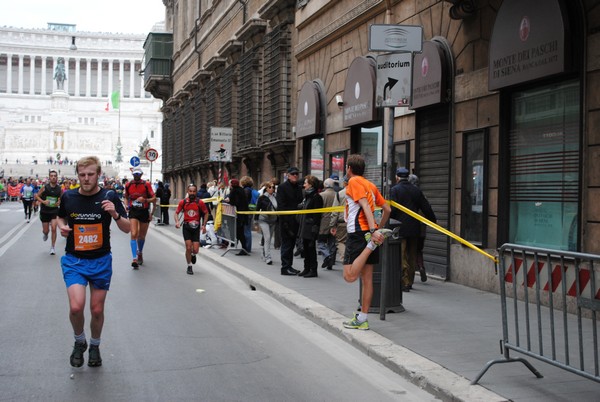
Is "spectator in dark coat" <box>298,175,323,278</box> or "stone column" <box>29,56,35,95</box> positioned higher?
"stone column" <box>29,56,35,95</box>

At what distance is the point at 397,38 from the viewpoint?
29.1 ft

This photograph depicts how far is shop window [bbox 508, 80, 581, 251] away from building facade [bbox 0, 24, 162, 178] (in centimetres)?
9808

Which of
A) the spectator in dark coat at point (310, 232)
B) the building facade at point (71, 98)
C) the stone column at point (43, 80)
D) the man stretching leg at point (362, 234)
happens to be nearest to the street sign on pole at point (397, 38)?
the man stretching leg at point (362, 234)

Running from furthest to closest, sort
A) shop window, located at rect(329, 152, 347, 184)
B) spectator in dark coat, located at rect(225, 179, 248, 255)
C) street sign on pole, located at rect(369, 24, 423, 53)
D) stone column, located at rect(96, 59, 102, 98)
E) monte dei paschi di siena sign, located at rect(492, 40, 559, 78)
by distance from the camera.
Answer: stone column, located at rect(96, 59, 102, 98)
shop window, located at rect(329, 152, 347, 184)
spectator in dark coat, located at rect(225, 179, 248, 255)
monte dei paschi di siena sign, located at rect(492, 40, 559, 78)
street sign on pole, located at rect(369, 24, 423, 53)

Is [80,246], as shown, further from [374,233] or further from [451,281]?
[451,281]

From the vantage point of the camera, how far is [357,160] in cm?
864

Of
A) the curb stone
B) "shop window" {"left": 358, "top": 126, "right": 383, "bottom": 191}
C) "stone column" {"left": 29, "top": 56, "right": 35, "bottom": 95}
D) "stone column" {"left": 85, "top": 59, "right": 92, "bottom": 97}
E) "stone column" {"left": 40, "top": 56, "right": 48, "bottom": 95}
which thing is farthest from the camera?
"stone column" {"left": 85, "top": 59, "right": 92, "bottom": 97}

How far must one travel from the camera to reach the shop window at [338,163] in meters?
18.6

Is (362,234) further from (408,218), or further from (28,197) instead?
(28,197)

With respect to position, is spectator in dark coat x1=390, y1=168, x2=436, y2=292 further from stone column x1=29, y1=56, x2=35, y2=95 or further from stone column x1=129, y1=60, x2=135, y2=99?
stone column x1=29, y1=56, x2=35, y2=95

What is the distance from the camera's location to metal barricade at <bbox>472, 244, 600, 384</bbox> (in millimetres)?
→ 5363

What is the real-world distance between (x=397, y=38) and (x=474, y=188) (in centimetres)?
418

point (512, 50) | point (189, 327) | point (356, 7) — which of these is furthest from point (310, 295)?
point (356, 7)

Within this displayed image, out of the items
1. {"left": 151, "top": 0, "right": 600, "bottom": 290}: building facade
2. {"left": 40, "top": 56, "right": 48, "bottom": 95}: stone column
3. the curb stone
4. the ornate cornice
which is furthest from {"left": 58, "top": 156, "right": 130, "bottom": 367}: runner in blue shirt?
{"left": 40, "top": 56, "right": 48, "bottom": 95}: stone column
